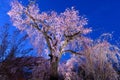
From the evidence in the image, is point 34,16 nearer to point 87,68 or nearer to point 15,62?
point 87,68

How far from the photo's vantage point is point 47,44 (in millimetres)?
22047

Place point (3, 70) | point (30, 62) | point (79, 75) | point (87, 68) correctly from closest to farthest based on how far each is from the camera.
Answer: point (3, 70) < point (30, 62) < point (87, 68) < point (79, 75)

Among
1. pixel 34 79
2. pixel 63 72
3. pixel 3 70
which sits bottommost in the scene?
pixel 3 70

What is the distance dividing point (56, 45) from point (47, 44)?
88 centimetres

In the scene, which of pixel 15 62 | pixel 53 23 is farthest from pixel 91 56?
pixel 15 62

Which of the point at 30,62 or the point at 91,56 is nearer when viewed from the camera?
the point at 30,62

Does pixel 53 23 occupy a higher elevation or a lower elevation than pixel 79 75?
higher

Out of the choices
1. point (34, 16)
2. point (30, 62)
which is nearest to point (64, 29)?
point (34, 16)

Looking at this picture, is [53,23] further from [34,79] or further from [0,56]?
[0,56]

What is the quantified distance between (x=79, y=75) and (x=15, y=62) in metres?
15.3

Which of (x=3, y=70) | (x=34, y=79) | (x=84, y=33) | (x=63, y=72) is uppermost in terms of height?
(x=84, y=33)

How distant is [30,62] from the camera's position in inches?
510

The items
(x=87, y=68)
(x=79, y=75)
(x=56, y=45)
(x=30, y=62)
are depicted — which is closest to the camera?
(x=30, y=62)

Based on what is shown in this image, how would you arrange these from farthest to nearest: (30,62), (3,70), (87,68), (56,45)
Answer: (56,45)
(87,68)
(30,62)
(3,70)
